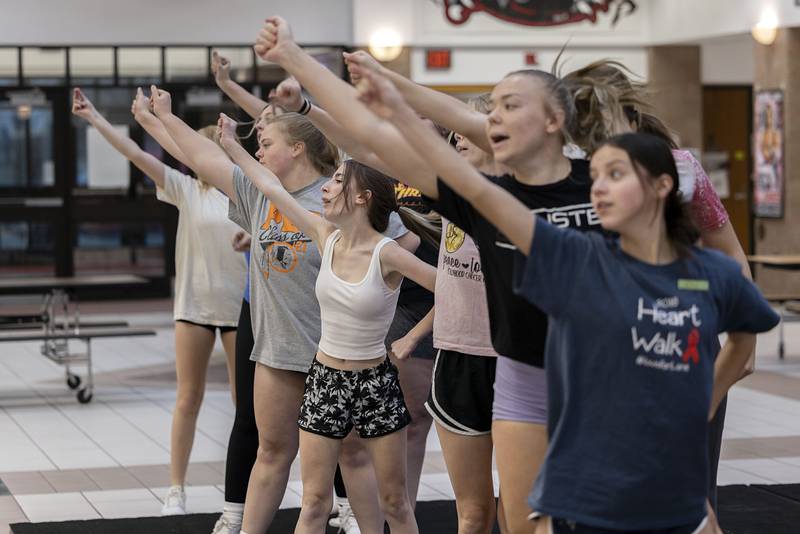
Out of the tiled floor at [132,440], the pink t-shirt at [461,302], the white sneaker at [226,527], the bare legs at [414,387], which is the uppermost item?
the pink t-shirt at [461,302]

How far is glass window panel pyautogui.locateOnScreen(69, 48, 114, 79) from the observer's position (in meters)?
17.4

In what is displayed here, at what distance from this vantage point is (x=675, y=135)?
417 cm

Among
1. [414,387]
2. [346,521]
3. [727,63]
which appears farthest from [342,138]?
[727,63]

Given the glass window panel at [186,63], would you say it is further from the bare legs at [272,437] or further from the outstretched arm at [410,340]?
the outstretched arm at [410,340]

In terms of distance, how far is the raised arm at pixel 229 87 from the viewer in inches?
183

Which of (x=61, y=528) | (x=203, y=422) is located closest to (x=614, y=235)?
(x=61, y=528)

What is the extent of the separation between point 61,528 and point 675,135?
10.8 feet

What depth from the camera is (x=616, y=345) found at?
9.66ft

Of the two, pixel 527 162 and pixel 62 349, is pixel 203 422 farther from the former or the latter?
pixel 527 162

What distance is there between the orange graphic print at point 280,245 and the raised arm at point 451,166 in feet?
6.66

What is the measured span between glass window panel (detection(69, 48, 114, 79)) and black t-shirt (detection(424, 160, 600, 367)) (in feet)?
47.6

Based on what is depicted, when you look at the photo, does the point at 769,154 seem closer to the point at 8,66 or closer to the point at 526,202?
the point at 8,66

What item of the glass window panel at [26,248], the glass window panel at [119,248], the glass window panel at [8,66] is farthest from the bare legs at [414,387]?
the glass window panel at [26,248]

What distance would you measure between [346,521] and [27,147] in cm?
1317
